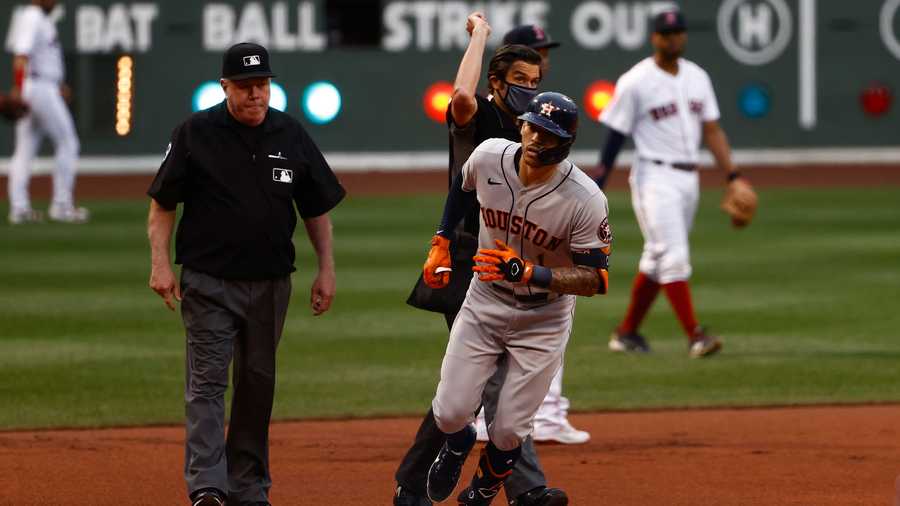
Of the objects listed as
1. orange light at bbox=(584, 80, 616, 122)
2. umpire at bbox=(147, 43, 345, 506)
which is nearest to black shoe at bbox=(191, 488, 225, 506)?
umpire at bbox=(147, 43, 345, 506)

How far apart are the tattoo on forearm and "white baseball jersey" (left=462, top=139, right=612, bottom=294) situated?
0.11 meters

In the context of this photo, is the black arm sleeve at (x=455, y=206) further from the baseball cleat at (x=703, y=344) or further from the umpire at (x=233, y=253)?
the baseball cleat at (x=703, y=344)

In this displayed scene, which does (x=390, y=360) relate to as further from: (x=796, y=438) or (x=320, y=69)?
(x=320, y=69)

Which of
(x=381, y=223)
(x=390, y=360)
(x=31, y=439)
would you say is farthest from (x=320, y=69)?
(x=31, y=439)

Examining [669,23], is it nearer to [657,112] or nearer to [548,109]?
[657,112]

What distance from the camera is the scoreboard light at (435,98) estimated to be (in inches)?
1023

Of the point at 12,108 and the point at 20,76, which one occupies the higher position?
the point at 20,76

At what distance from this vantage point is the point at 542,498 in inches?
260

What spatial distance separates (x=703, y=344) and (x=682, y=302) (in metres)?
0.32

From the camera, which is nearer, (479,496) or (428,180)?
(479,496)

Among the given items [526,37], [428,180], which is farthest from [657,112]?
[428,180]

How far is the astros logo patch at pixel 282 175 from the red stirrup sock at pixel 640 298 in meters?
4.78

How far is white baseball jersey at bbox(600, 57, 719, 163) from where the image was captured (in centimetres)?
1104

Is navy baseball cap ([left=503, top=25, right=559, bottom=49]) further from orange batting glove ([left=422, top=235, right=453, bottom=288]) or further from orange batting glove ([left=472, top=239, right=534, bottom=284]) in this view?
orange batting glove ([left=472, top=239, right=534, bottom=284])
